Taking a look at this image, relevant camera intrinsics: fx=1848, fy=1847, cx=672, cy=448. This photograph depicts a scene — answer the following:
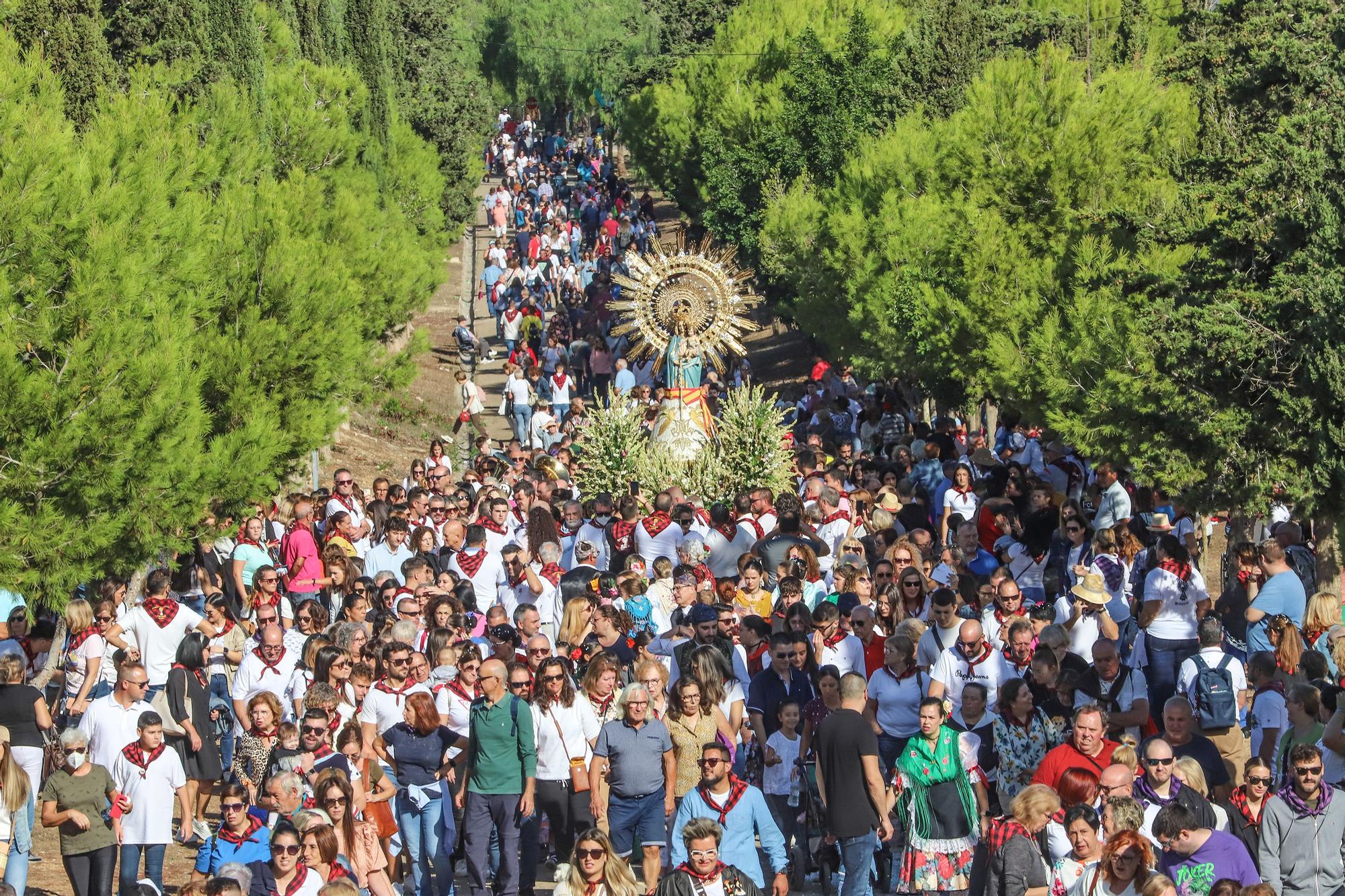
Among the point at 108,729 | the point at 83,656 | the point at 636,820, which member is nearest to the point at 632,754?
the point at 636,820

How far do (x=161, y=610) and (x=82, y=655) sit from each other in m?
0.68

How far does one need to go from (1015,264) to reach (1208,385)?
10373mm

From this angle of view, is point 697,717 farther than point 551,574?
No

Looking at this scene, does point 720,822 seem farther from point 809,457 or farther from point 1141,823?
point 809,457

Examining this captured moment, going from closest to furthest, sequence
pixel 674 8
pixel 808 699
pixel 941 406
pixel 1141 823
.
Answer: pixel 1141 823 → pixel 808 699 → pixel 941 406 → pixel 674 8

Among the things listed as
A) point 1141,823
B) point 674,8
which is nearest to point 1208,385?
point 1141,823

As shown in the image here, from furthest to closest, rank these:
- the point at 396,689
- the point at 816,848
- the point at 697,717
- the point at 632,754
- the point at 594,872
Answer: the point at 816,848 < the point at 396,689 < the point at 697,717 < the point at 632,754 < the point at 594,872

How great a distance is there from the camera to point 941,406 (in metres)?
29.3

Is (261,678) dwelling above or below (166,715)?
above

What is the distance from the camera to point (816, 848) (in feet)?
40.1

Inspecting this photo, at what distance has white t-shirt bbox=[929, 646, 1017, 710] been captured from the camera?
38.5 ft

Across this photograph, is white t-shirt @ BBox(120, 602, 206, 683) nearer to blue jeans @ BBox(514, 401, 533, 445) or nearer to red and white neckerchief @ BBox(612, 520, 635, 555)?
red and white neckerchief @ BBox(612, 520, 635, 555)

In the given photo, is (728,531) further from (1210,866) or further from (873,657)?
(1210,866)

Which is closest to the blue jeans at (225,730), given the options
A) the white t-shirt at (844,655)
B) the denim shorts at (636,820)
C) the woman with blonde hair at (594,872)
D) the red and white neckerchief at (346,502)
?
the red and white neckerchief at (346,502)
